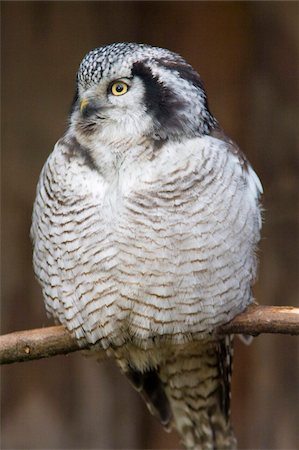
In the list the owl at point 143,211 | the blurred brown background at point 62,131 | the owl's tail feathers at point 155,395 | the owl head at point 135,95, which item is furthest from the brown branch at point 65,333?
the blurred brown background at point 62,131

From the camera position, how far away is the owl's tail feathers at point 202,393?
3178mm

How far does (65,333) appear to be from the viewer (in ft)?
9.70

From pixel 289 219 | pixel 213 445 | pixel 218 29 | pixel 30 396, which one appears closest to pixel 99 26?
pixel 218 29

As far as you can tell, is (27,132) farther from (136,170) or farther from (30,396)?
(136,170)

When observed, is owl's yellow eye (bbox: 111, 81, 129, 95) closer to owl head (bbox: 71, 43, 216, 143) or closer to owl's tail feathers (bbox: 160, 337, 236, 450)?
owl head (bbox: 71, 43, 216, 143)

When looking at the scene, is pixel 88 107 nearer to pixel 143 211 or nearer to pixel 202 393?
pixel 143 211

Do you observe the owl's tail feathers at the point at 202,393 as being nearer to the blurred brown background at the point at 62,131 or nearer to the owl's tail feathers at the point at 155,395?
the owl's tail feathers at the point at 155,395

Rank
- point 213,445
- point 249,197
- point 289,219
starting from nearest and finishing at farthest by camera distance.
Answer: point 249,197 < point 213,445 < point 289,219

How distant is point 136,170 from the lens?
279 cm

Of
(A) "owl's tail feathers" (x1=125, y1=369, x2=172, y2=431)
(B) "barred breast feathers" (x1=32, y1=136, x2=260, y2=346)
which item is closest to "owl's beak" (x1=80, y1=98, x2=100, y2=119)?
(B) "barred breast feathers" (x1=32, y1=136, x2=260, y2=346)

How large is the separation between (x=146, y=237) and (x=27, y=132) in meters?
1.83

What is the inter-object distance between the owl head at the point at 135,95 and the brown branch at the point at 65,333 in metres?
0.62

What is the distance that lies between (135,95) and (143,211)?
37cm

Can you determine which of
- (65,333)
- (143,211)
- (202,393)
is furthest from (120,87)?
(202,393)
